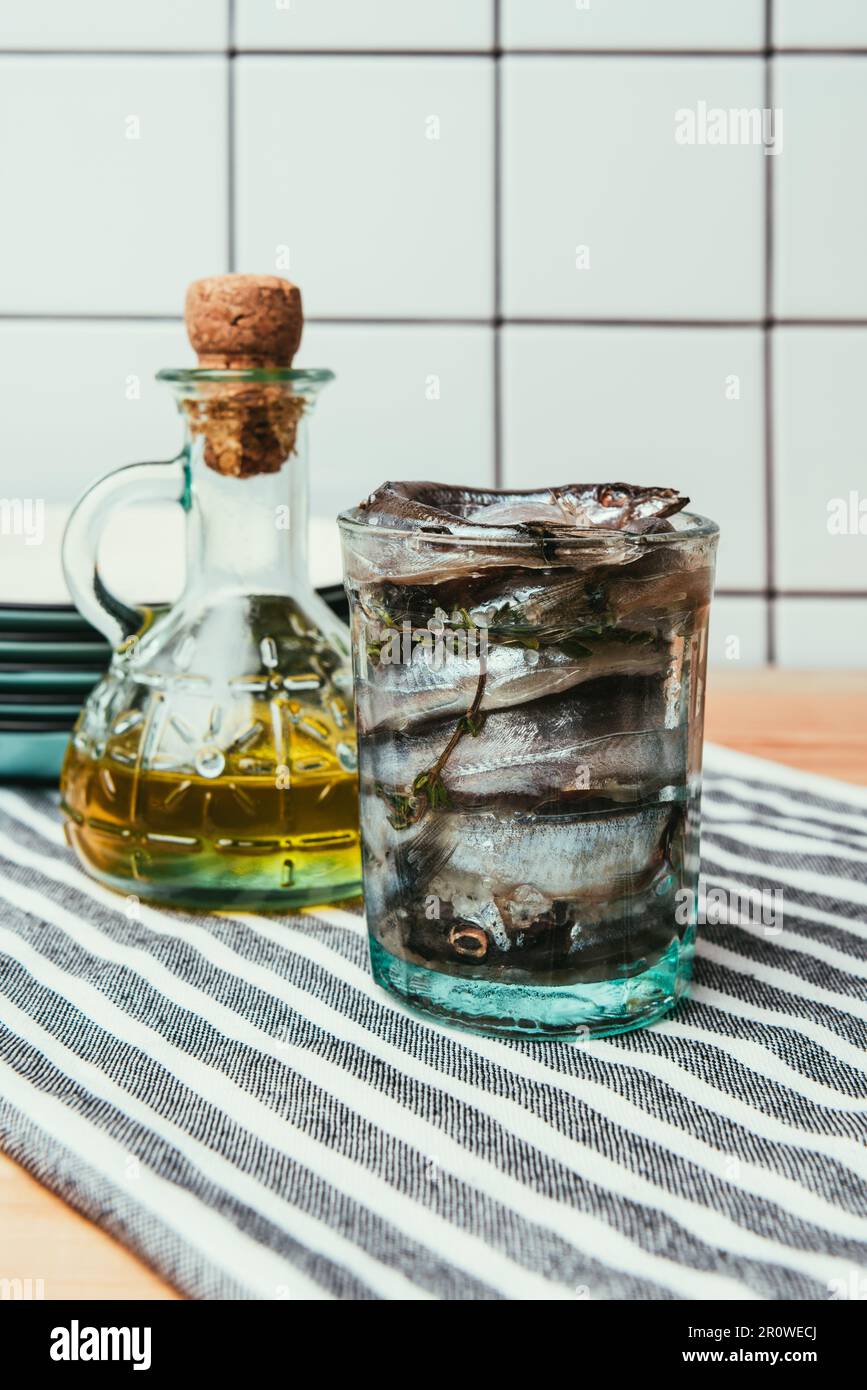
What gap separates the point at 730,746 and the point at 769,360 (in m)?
0.53

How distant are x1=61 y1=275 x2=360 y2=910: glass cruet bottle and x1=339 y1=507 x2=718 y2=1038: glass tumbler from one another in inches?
3.6

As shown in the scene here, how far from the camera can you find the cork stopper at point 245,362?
18.1 inches

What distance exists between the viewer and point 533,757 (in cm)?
36

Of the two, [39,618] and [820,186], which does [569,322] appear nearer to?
[820,186]

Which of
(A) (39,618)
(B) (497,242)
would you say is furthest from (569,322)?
(A) (39,618)

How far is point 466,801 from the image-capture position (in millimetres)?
367

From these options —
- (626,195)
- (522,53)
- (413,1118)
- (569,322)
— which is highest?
(522,53)

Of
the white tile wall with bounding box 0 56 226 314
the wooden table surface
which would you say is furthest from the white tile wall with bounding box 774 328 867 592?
the white tile wall with bounding box 0 56 226 314

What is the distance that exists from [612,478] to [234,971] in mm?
795

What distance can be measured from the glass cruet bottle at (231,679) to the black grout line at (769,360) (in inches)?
29.5

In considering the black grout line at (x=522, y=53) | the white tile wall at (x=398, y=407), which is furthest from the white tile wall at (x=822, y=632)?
Answer: the black grout line at (x=522, y=53)

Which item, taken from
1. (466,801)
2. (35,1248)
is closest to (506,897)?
(466,801)

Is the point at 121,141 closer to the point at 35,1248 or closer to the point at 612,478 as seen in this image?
the point at 612,478

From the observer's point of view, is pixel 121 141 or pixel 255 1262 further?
pixel 121 141
